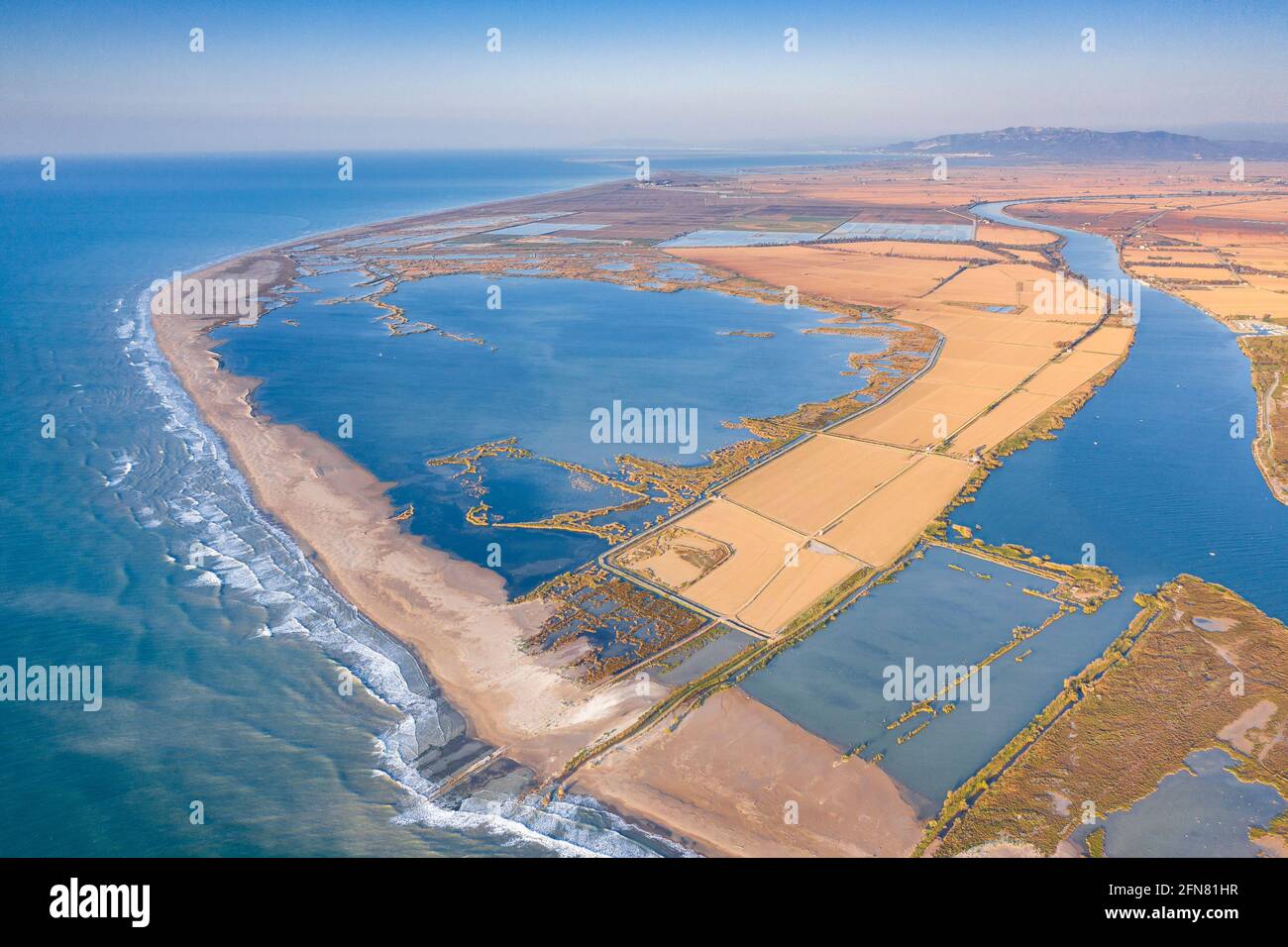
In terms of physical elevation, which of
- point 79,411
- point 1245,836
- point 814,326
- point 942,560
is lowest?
point 1245,836

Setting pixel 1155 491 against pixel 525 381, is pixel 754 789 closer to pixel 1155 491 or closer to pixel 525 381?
pixel 1155 491

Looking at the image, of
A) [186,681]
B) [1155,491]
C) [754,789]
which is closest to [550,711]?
[754,789]

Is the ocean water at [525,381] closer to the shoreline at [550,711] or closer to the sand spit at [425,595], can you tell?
the sand spit at [425,595]

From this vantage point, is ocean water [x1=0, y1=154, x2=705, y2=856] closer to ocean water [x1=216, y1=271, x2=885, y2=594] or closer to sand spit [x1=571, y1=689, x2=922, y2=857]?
sand spit [x1=571, y1=689, x2=922, y2=857]

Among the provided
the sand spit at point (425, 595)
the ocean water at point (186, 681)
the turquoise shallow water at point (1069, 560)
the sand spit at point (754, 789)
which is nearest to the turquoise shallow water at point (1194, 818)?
the turquoise shallow water at point (1069, 560)

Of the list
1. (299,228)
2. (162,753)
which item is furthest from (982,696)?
(299,228)

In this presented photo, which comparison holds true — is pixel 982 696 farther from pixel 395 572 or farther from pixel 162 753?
pixel 162 753

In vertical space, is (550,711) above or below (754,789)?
above
